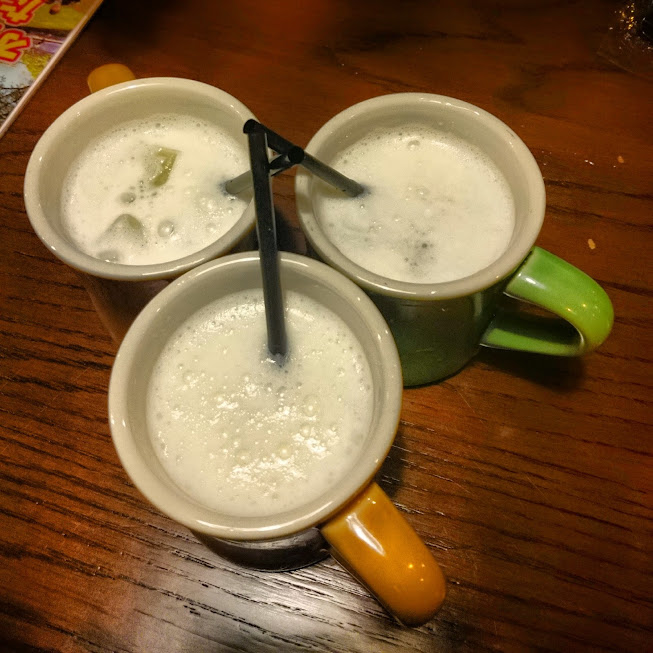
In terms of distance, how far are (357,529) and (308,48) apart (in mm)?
789

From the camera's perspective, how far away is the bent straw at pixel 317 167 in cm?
51

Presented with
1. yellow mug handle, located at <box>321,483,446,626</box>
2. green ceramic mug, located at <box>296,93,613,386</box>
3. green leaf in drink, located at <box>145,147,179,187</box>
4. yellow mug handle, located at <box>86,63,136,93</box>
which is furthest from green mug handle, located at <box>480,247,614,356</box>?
yellow mug handle, located at <box>86,63,136,93</box>

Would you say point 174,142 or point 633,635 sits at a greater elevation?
point 174,142

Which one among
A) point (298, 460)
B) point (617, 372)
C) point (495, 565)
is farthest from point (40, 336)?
point (617, 372)

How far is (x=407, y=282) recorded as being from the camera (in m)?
0.59

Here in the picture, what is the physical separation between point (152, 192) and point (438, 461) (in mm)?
458

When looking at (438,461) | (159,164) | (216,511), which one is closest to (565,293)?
(438,461)

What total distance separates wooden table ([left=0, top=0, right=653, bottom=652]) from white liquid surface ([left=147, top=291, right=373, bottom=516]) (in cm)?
15

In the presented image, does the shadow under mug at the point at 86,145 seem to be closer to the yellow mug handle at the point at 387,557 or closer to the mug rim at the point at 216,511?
the mug rim at the point at 216,511

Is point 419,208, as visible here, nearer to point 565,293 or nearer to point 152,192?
point 565,293

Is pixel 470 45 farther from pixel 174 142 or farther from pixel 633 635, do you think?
pixel 633 635

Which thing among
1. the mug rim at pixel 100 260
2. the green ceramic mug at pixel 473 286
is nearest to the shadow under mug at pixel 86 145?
the mug rim at pixel 100 260

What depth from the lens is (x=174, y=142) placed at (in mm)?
748

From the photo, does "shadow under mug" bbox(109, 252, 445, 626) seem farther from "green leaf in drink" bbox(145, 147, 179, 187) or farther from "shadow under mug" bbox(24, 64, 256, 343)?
"green leaf in drink" bbox(145, 147, 179, 187)
